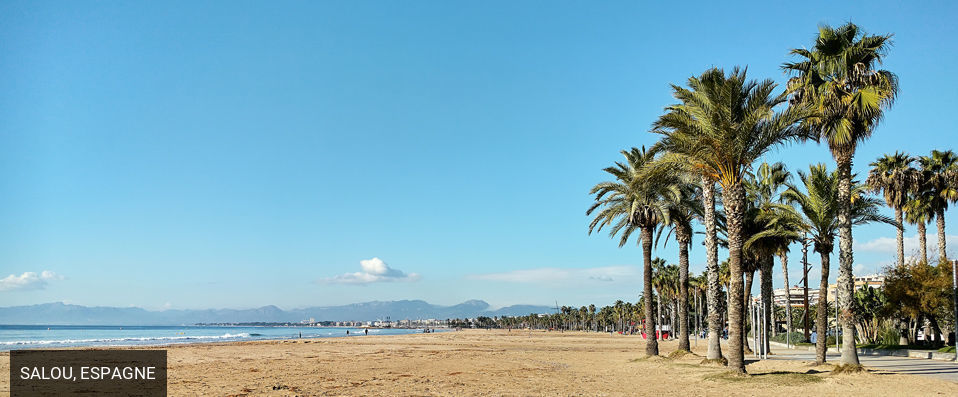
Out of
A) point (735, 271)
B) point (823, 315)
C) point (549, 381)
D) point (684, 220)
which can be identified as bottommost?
point (549, 381)

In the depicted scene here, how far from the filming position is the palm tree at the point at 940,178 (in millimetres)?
36031

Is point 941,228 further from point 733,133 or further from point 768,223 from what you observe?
point 733,133

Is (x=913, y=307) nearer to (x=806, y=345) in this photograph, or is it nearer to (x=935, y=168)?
(x=935, y=168)

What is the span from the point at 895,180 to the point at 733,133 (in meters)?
21.8

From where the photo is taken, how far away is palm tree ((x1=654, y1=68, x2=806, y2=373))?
20422 mm

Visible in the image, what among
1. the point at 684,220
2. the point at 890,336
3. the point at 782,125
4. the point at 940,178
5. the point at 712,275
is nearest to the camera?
the point at 782,125

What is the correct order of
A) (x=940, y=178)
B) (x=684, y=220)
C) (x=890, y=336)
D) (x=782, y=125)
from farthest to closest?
(x=890, y=336), (x=940, y=178), (x=684, y=220), (x=782, y=125)

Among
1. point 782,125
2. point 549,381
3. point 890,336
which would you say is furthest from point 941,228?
point 549,381

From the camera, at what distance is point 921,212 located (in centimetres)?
3828

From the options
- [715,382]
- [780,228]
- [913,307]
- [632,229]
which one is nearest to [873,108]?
[780,228]

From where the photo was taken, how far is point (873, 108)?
2048 cm

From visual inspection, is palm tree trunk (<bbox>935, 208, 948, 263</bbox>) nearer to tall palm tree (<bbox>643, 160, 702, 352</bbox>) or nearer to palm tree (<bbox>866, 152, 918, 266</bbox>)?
palm tree (<bbox>866, 152, 918, 266</bbox>)

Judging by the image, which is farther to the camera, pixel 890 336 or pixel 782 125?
pixel 890 336

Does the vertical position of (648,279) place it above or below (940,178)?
below
